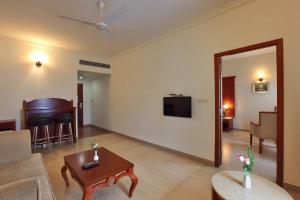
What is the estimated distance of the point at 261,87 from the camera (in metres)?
5.56

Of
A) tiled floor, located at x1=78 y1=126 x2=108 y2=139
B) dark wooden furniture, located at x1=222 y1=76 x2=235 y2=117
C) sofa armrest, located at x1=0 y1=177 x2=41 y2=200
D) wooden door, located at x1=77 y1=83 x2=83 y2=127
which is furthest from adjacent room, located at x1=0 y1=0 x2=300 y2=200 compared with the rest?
wooden door, located at x1=77 y1=83 x2=83 y2=127

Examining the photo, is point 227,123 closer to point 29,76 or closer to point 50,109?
point 50,109

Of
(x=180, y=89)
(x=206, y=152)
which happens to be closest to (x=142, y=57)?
(x=180, y=89)

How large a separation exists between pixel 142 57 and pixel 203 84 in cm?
226

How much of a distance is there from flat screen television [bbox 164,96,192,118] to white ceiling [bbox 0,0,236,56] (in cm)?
171

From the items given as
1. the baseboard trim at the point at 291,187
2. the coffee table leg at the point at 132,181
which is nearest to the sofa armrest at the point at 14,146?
the coffee table leg at the point at 132,181

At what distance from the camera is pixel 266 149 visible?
3.86m

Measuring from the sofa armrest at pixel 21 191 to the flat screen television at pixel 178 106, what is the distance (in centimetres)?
298

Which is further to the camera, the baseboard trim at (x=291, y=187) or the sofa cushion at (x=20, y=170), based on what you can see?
the baseboard trim at (x=291, y=187)

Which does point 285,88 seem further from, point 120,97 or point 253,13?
point 120,97

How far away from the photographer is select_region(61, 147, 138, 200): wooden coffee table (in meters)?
1.75

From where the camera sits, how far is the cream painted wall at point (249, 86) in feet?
17.6

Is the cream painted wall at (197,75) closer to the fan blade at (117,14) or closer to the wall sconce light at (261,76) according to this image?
the fan blade at (117,14)

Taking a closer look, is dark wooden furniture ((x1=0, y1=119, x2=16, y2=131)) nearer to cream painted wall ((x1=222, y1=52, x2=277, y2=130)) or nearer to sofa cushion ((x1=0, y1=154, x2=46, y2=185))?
sofa cushion ((x1=0, y1=154, x2=46, y2=185))
